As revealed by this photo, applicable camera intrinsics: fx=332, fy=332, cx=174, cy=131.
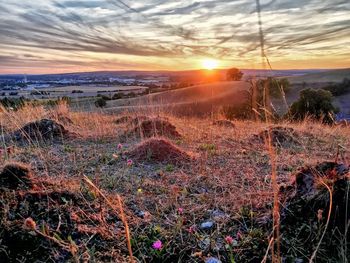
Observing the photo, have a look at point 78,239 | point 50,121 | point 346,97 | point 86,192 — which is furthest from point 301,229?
point 346,97

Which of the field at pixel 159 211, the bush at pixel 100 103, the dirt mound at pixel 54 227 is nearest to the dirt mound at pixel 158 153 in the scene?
the field at pixel 159 211

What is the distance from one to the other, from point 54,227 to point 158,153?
2479 millimetres

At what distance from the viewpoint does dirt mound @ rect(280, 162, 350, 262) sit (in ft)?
6.83

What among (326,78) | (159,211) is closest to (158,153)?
(159,211)

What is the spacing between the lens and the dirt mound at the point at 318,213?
208cm

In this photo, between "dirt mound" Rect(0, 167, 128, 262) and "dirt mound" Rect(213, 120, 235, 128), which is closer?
"dirt mound" Rect(0, 167, 128, 262)

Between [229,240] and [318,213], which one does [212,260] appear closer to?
[229,240]

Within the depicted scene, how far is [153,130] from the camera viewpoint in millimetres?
6965

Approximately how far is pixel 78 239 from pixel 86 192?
740 millimetres

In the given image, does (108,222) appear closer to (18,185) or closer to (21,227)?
(21,227)

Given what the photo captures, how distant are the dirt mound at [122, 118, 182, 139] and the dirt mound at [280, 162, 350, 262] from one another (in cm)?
440

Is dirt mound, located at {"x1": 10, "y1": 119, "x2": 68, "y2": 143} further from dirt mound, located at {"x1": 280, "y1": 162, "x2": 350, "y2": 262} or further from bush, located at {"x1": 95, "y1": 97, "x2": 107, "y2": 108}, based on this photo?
bush, located at {"x1": 95, "y1": 97, "x2": 107, "y2": 108}

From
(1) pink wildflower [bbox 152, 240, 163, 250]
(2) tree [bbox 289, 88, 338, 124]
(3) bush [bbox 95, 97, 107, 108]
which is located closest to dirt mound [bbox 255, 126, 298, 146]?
(1) pink wildflower [bbox 152, 240, 163, 250]

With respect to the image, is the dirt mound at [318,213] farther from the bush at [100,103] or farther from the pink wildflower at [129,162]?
the bush at [100,103]
